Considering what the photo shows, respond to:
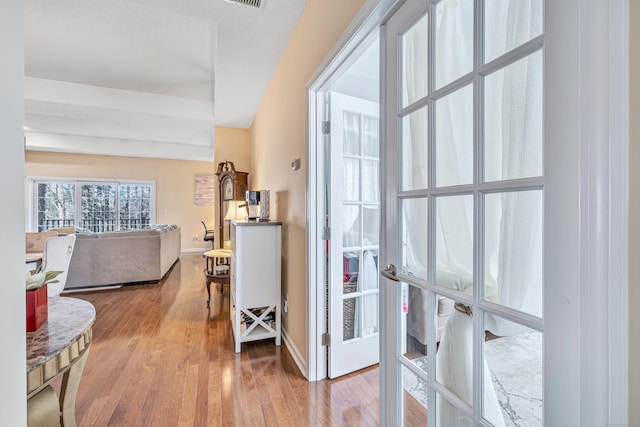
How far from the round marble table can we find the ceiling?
193 cm

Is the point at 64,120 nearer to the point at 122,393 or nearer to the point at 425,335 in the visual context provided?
the point at 122,393

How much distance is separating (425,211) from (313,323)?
123 cm

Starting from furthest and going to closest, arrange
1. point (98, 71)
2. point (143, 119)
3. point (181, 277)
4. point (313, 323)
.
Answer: point (181, 277), point (143, 119), point (98, 71), point (313, 323)

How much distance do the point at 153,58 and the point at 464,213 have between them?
3.63 m

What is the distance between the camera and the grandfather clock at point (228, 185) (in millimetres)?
4270

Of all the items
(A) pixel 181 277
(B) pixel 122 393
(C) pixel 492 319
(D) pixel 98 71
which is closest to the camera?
(C) pixel 492 319

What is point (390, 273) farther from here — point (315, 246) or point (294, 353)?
point (294, 353)

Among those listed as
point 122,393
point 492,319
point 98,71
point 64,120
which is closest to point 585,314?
point 492,319

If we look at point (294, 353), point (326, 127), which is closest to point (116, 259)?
point (294, 353)

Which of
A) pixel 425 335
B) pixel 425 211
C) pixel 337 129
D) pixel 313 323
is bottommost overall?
pixel 313 323

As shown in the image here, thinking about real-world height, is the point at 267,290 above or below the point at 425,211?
below

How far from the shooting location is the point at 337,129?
189 centimetres

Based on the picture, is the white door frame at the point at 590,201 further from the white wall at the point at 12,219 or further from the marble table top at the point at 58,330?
the marble table top at the point at 58,330

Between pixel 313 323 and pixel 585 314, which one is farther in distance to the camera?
pixel 313 323
